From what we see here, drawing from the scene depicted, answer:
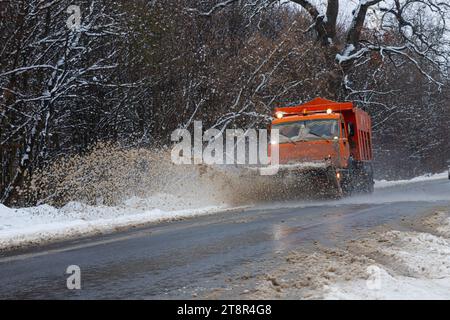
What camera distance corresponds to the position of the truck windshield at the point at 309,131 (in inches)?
658

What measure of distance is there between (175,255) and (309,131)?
10450mm

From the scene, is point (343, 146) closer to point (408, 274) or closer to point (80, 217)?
point (80, 217)

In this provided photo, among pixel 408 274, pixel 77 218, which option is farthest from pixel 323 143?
pixel 408 274

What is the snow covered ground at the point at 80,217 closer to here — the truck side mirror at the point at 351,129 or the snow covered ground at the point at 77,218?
the snow covered ground at the point at 77,218

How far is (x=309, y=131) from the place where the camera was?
16.9 metres

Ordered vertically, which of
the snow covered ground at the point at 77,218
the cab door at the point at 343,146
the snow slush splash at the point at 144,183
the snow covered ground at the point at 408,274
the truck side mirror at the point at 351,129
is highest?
the truck side mirror at the point at 351,129

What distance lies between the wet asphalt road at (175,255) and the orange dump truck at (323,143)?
13.0 feet

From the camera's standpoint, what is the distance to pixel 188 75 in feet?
61.4

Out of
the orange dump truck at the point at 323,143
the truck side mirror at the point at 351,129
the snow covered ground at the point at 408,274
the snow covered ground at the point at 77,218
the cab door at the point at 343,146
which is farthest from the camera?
the truck side mirror at the point at 351,129

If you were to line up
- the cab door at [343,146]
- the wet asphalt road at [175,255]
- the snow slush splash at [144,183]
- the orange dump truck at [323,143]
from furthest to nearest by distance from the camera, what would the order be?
the cab door at [343,146], the orange dump truck at [323,143], the snow slush splash at [144,183], the wet asphalt road at [175,255]

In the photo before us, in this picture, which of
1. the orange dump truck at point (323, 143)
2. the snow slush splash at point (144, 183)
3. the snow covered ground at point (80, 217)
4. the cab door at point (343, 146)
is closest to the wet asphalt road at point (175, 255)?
the snow covered ground at point (80, 217)

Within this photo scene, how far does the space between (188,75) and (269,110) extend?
325 cm
